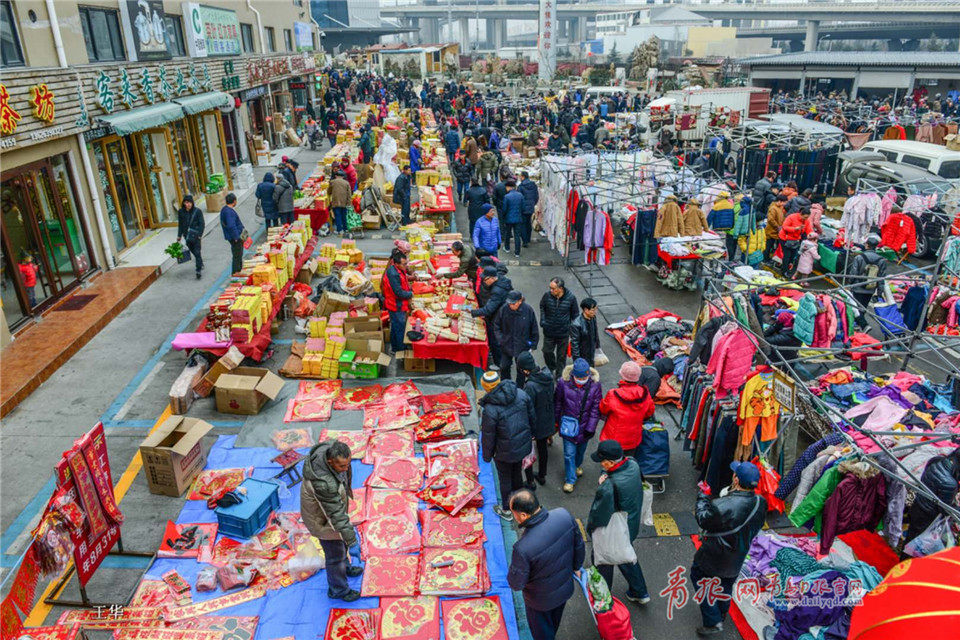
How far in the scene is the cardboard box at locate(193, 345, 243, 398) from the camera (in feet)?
31.6

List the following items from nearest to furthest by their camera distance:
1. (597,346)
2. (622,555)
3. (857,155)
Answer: (622,555) → (597,346) → (857,155)

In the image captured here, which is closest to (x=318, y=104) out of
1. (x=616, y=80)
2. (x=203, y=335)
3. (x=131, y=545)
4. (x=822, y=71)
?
(x=616, y=80)

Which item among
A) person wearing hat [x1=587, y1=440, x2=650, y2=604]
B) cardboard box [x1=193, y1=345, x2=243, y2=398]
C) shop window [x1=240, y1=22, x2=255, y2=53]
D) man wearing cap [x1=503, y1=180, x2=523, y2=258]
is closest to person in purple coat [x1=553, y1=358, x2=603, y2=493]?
person wearing hat [x1=587, y1=440, x2=650, y2=604]

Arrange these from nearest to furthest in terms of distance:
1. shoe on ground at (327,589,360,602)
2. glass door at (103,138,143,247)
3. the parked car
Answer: shoe on ground at (327,589,360,602), glass door at (103,138,143,247), the parked car

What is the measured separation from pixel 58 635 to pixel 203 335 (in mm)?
5785

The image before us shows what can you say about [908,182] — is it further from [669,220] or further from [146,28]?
[146,28]

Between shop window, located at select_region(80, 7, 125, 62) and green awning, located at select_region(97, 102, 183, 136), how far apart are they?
1290 millimetres

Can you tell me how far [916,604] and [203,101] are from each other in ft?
66.3

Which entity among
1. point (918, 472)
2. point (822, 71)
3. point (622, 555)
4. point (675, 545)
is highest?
point (822, 71)

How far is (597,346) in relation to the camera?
10852mm

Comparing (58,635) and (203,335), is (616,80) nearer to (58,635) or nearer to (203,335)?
(203,335)

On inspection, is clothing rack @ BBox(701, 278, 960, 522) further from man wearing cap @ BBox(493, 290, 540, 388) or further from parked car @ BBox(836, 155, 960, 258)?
parked car @ BBox(836, 155, 960, 258)

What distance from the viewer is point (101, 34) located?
14602 mm

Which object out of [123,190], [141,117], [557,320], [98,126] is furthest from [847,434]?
[123,190]
